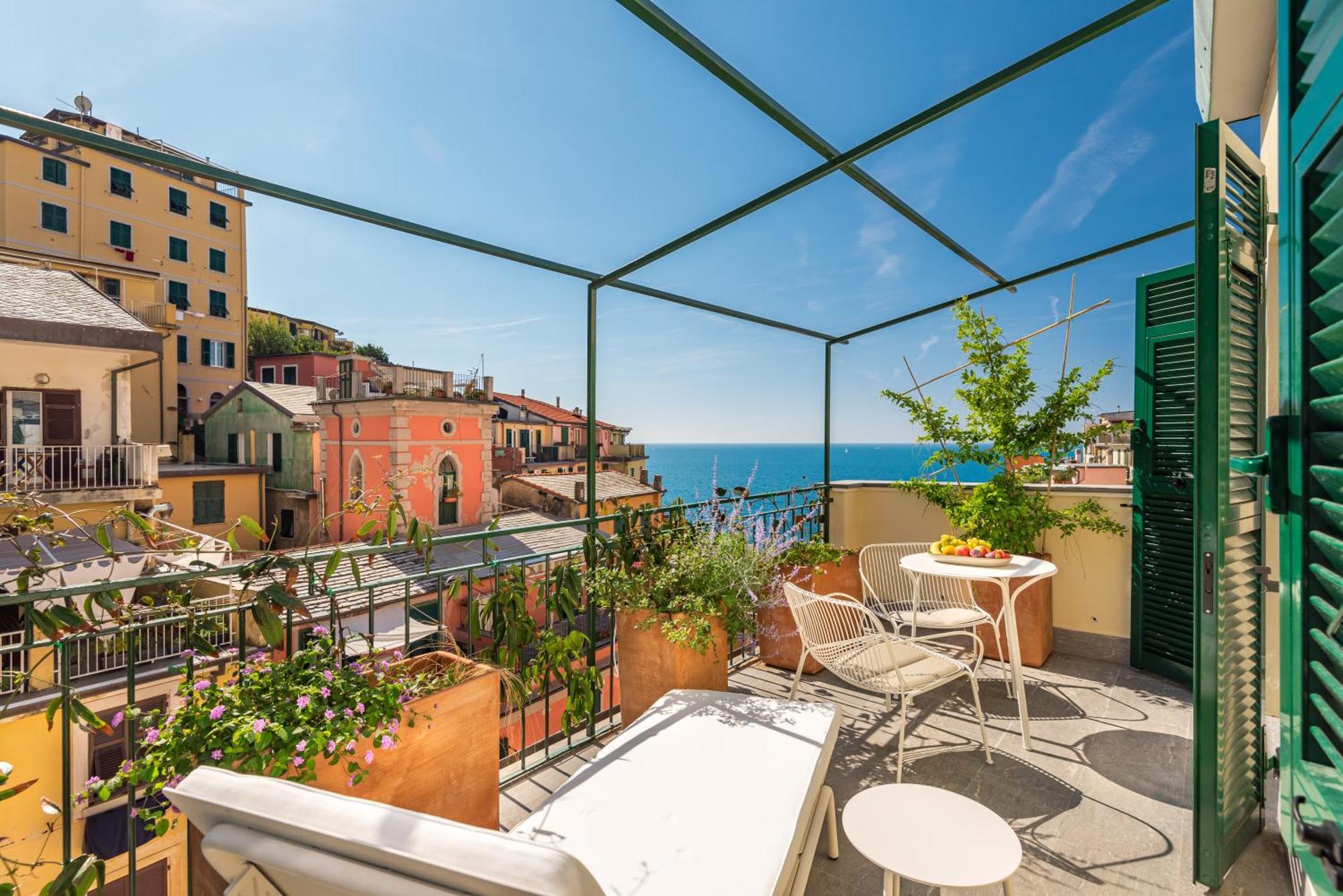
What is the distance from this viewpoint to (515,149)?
3.99 meters

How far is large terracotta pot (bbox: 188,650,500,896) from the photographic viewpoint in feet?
5.14

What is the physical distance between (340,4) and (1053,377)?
14.8ft

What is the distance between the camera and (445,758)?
5.72 feet

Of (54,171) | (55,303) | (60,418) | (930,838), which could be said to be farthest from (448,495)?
(930,838)

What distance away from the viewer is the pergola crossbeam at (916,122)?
70.4 inches

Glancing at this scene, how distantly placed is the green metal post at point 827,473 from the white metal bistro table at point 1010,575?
1.42m

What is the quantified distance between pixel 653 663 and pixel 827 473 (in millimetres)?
2664

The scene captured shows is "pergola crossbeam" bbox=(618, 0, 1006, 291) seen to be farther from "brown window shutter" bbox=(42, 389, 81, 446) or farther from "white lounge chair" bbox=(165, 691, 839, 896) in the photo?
"brown window shutter" bbox=(42, 389, 81, 446)

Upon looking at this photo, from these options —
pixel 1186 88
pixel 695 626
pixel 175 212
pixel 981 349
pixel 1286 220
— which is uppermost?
pixel 175 212

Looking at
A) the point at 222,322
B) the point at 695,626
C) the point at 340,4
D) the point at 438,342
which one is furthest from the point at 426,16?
the point at 438,342

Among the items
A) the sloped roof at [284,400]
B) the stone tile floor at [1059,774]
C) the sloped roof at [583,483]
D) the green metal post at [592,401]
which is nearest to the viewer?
the stone tile floor at [1059,774]

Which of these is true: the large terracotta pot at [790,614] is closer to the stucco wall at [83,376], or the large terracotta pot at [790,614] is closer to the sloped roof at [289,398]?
the stucco wall at [83,376]

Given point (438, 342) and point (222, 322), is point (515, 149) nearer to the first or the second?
point (222, 322)

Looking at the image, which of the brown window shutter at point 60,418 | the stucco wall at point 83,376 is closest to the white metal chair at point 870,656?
the stucco wall at point 83,376
